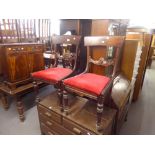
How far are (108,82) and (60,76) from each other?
0.56m

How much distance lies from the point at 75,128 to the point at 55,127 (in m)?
0.33

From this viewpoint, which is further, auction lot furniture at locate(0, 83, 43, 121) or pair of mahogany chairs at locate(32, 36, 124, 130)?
auction lot furniture at locate(0, 83, 43, 121)

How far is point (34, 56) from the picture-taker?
206 cm

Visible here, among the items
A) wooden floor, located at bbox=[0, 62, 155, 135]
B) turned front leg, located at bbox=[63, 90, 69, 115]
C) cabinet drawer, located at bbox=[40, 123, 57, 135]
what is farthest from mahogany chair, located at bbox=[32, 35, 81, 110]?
wooden floor, located at bbox=[0, 62, 155, 135]

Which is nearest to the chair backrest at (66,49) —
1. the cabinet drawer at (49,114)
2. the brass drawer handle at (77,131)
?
the cabinet drawer at (49,114)

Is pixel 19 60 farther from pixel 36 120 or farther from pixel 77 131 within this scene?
pixel 77 131

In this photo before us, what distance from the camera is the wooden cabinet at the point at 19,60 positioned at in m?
1.73

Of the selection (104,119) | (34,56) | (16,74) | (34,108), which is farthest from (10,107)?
(104,119)

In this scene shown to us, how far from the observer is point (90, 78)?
1.31 m

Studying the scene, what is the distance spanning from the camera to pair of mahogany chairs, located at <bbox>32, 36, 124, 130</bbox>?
44.3 inches

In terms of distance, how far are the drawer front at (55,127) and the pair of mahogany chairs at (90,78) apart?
20 centimetres

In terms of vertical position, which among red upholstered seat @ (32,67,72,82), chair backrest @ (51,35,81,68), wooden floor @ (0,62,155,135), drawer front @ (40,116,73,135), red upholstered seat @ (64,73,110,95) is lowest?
wooden floor @ (0,62,155,135)

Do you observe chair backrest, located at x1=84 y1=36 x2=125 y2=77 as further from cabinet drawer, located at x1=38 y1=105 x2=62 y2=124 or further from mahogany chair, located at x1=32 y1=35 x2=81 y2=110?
cabinet drawer, located at x1=38 y1=105 x2=62 y2=124
